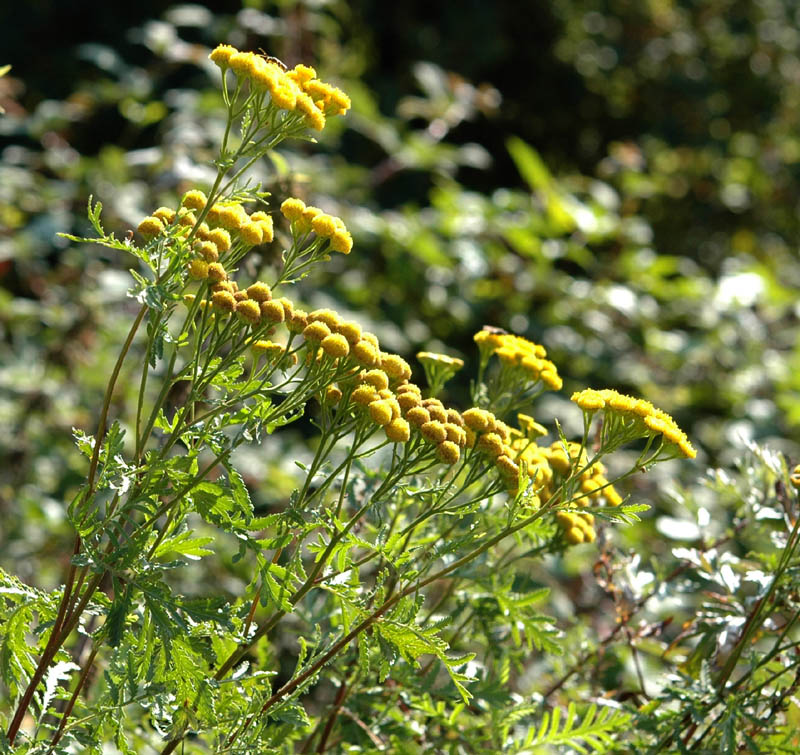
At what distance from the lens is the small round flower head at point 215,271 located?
1.09 m

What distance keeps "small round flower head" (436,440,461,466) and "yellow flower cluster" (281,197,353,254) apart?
0.80 ft

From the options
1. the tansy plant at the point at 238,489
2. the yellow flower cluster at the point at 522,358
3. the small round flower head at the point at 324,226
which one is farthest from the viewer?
the yellow flower cluster at the point at 522,358

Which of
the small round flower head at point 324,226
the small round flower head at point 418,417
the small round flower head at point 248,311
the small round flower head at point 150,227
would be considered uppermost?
the small round flower head at point 324,226

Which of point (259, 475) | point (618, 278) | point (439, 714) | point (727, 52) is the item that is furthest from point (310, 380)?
point (727, 52)

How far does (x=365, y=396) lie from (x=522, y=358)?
→ 36cm

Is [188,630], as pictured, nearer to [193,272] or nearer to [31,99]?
[193,272]

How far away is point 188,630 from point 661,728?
2.28 ft

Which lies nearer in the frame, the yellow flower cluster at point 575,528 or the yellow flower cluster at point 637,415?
the yellow flower cluster at point 637,415

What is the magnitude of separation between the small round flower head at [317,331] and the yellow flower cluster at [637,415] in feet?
0.95

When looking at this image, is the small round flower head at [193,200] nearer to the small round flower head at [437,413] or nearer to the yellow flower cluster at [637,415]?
the small round flower head at [437,413]

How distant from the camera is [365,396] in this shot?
1116mm

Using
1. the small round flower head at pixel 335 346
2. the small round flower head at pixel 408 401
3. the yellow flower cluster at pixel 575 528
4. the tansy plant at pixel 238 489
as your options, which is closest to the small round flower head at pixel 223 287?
the tansy plant at pixel 238 489

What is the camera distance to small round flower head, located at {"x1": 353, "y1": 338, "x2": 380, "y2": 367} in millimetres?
1133

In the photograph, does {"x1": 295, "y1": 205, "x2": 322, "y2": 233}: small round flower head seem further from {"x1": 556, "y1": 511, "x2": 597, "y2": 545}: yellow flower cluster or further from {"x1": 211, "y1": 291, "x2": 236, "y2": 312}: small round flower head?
{"x1": 556, "y1": 511, "x2": 597, "y2": 545}: yellow flower cluster
